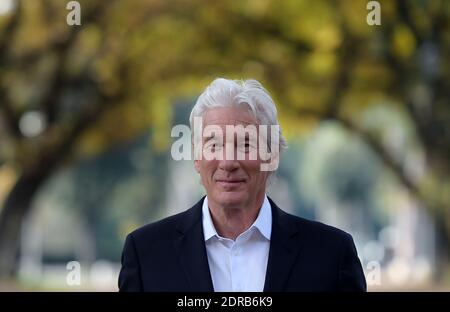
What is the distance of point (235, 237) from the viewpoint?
2346mm

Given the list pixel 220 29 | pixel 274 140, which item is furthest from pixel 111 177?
pixel 274 140

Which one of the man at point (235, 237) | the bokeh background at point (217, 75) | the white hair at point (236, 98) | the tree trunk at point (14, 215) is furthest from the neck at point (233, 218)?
the tree trunk at point (14, 215)

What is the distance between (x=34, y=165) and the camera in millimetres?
12109

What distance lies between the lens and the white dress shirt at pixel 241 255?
2.24 metres

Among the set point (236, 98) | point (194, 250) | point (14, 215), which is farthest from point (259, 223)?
point (14, 215)

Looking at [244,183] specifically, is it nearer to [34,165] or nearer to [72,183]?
[34,165]

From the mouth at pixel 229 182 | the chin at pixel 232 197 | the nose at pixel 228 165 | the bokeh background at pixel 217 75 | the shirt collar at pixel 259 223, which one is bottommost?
the shirt collar at pixel 259 223

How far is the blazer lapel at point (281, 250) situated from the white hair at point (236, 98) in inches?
10.2

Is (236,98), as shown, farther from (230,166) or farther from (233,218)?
(233,218)

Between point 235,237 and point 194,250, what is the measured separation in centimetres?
13

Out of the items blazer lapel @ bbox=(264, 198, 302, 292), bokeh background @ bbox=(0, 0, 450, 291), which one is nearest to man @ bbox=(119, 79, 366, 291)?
blazer lapel @ bbox=(264, 198, 302, 292)

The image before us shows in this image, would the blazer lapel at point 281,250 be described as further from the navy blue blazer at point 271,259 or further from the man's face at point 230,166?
the man's face at point 230,166

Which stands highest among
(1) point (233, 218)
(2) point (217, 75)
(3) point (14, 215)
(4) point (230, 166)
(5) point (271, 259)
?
(2) point (217, 75)

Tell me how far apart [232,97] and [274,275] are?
45 centimetres
